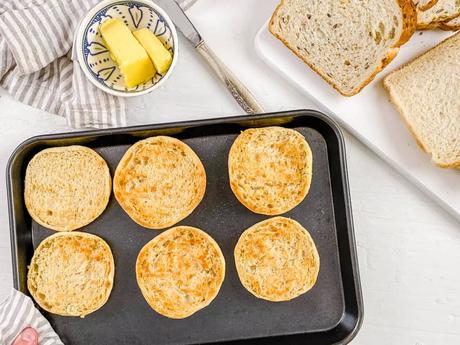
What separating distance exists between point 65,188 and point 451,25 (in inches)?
46.9

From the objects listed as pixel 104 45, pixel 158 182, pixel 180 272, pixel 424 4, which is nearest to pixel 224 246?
pixel 180 272

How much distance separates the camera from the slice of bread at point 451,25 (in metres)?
1.93

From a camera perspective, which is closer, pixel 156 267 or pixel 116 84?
pixel 156 267

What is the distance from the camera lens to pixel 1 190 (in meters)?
1.95

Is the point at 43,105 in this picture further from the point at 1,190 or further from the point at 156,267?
the point at 156,267

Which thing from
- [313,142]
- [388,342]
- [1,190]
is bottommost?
[388,342]

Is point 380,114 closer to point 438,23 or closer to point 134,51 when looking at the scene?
point 438,23

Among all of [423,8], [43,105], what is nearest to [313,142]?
[423,8]

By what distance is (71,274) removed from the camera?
178 cm

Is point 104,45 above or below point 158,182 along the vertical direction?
above

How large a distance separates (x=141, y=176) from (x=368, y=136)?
2.19ft

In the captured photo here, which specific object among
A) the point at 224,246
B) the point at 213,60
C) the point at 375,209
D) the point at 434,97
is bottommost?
the point at 375,209

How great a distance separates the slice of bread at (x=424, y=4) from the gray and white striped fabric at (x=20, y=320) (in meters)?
1.32

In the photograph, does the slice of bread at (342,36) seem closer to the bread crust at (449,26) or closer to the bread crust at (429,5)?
the bread crust at (429,5)
